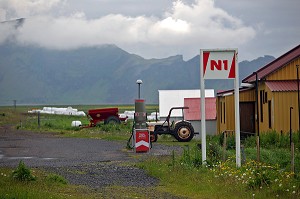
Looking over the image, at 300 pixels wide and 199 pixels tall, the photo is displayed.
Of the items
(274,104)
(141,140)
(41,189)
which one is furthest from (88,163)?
(274,104)

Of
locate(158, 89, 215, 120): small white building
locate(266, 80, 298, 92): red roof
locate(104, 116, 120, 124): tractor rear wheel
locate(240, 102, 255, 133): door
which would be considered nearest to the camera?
locate(266, 80, 298, 92): red roof

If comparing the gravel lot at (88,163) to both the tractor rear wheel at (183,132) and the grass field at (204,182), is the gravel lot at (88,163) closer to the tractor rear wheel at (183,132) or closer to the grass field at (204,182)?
the grass field at (204,182)

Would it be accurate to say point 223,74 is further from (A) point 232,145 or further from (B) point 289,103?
(B) point 289,103

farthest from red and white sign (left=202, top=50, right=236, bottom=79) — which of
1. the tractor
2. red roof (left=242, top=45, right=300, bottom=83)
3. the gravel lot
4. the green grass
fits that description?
the tractor

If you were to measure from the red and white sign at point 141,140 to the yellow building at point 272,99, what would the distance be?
6.07 metres

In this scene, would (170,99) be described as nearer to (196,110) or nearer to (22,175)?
(196,110)

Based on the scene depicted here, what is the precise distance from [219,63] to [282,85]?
Result: 12.9 metres

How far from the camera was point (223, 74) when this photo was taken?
55.9ft

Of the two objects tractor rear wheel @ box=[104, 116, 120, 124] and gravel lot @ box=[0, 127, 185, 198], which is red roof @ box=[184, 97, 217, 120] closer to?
tractor rear wheel @ box=[104, 116, 120, 124]

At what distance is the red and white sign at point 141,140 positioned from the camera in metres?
25.6

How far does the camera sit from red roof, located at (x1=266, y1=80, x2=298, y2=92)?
28391 millimetres

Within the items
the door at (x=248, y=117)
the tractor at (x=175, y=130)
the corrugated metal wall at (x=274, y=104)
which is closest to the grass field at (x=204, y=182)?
the corrugated metal wall at (x=274, y=104)

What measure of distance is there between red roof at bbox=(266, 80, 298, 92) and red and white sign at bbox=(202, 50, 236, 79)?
38.6ft

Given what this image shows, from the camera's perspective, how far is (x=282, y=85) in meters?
29.2
